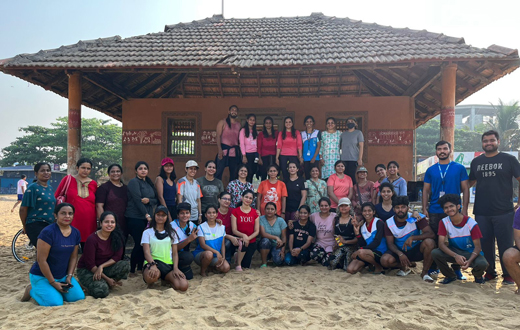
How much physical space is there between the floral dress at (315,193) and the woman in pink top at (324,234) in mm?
342

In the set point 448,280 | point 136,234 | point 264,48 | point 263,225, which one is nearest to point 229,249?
point 263,225

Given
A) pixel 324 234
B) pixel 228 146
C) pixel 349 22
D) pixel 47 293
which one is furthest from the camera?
pixel 349 22

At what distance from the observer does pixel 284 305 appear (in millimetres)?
4055

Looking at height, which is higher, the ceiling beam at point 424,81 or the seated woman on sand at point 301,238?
the ceiling beam at point 424,81

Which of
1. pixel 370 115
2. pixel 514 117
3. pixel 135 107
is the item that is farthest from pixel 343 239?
pixel 514 117

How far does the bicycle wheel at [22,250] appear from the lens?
6.74 metres

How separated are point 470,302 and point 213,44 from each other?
23.6 ft

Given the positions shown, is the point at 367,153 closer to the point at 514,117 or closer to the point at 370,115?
the point at 370,115

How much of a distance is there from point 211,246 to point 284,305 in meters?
1.85

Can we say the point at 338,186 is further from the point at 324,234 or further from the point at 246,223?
the point at 246,223

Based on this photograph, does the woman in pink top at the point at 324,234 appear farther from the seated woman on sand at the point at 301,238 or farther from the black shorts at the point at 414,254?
the black shorts at the point at 414,254

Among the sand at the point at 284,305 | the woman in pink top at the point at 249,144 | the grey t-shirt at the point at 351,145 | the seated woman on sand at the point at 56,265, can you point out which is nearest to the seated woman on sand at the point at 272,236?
the sand at the point at 284,305

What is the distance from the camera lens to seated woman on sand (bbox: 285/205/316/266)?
234 inches

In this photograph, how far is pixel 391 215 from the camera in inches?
221
